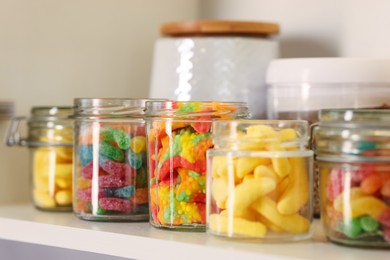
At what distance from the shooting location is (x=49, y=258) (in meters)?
1.03

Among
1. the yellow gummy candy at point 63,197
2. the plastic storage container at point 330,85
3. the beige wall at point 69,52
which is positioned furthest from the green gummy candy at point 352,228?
the beige wall at point 69,52

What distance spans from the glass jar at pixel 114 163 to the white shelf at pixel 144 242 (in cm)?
2

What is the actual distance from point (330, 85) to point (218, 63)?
6.4 inches

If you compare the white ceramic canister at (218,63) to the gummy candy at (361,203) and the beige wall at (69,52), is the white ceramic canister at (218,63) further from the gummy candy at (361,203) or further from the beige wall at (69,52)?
the gummy candy at (361,203)

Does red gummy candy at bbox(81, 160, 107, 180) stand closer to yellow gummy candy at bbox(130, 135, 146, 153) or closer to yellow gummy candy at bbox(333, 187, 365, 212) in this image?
yellow gummy candy at bbox(130, 135, 146, 153)

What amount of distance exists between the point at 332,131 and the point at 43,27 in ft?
1.45

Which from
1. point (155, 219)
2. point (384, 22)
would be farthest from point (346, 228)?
point (384, 22)

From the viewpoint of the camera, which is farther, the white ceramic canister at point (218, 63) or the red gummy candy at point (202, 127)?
the white ceramic canister at point (218, 63)

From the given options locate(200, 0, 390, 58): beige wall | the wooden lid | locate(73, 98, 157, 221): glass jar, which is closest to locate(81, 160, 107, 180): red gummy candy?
locate(73, 98, 157, 221): glass jar

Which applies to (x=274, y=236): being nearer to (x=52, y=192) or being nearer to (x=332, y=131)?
(x=332, y=131)

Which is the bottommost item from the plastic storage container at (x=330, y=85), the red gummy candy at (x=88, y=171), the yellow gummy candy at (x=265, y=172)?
the red gummy candy at (x=88, y=171)

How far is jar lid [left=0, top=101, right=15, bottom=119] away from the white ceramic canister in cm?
17

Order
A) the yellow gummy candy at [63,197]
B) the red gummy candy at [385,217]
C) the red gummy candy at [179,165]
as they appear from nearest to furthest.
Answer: the red gummy candy at [385,217], the red gummy candy at [179,165], the yellow gummy candy at [63,197]

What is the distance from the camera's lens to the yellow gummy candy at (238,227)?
2.28 ft
